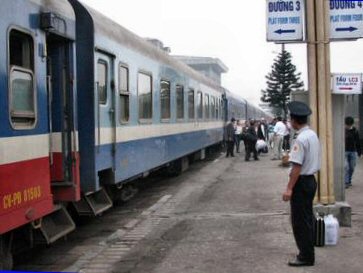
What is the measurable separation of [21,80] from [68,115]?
1564 millimetres

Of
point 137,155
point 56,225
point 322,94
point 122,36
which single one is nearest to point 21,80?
point 56,225

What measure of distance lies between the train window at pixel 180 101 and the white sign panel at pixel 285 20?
6.80m

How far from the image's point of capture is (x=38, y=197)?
6836 mm

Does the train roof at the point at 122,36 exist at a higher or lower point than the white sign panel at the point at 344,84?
higher

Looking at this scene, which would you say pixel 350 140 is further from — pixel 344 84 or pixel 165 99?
pixel 344 84

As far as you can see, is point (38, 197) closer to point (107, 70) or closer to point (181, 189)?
point (107, 70)

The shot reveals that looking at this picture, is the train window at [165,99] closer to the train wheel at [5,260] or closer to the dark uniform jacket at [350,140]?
the dark uniform jacket at [350,140]

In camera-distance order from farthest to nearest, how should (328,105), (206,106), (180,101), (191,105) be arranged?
(206,106), (191,105), (180,101), (328,105)

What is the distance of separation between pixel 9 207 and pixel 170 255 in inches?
107

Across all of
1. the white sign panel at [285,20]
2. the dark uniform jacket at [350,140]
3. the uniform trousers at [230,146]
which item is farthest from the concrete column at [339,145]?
the uniform trousers at [230,146]

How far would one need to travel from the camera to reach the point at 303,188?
7.38m

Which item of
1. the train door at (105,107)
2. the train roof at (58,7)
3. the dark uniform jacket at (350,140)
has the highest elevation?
the train roof at (58,7)

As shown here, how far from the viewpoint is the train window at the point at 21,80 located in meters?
6.34

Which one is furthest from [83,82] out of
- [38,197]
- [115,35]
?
[38,197]
